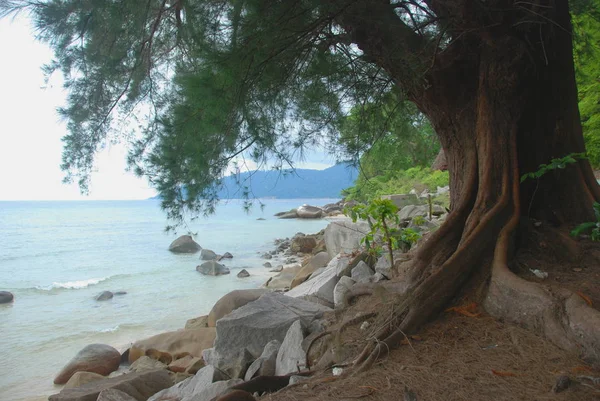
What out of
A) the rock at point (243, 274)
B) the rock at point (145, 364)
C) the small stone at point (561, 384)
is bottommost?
the rock at point (243, 274)

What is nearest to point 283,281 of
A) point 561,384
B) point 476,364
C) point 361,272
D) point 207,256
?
point 361,272

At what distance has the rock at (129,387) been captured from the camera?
394 centimetres

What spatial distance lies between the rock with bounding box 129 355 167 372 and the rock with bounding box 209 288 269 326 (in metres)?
0.97

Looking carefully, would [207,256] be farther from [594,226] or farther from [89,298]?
[594,226]

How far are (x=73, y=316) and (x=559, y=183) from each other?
29.4ft

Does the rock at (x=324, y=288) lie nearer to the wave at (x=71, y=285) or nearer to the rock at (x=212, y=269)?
the rock at (x=212, y=269)

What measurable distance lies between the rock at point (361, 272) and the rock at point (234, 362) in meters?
1.68

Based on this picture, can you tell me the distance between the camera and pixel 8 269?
15.0 m

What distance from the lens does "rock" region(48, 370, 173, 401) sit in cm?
394

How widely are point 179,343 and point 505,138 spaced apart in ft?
15.7

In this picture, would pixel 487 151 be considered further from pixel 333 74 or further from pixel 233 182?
pixel 233 182

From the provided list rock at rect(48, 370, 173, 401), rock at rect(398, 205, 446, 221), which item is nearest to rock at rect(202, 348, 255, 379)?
rock at rect(48, 370, 173, 401)

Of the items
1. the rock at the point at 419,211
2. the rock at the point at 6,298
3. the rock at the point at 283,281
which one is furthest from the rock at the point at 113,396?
the rock at the point at 6,298

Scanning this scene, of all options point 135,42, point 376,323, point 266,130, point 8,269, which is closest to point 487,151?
point 376,323
